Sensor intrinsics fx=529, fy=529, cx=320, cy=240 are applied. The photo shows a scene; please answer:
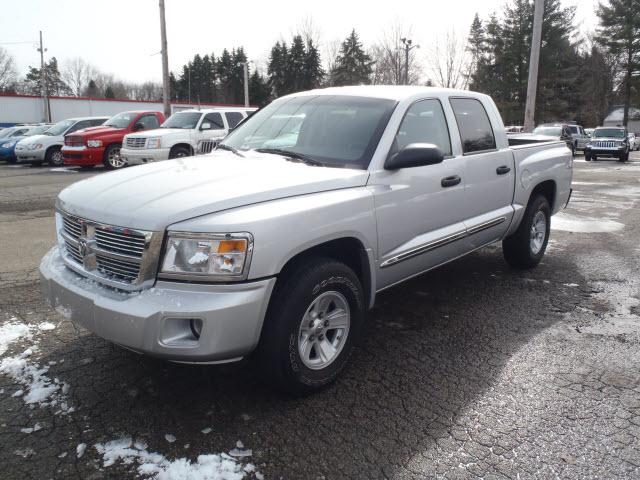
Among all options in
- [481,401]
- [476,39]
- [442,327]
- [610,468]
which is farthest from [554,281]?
[476,39]

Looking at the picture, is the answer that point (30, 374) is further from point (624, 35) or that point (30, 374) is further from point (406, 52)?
point (624, 35)

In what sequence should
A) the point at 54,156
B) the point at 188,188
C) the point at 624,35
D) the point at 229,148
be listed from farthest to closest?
1. the point at 624,35
2. the point at 54,156
3. the point at 229,148
4. the point at 188,188

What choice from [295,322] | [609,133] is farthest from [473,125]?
[609,133]

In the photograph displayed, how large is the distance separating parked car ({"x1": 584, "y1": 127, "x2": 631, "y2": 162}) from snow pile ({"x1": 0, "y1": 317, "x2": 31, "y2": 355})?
89.1 feet

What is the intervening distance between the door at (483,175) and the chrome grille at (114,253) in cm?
271

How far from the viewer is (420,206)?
379 cm

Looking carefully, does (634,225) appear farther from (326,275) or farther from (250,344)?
(250,344)

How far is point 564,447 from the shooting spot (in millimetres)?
2660

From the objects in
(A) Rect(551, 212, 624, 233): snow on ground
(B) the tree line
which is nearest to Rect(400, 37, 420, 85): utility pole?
(B) the tree line

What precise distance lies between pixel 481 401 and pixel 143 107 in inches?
1915

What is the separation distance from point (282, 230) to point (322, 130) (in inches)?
54.8

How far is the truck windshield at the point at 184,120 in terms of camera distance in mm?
14039

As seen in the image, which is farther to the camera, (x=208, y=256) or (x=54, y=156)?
(x=54, y=156)

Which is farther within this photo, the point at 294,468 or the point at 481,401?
the point at 481,401
